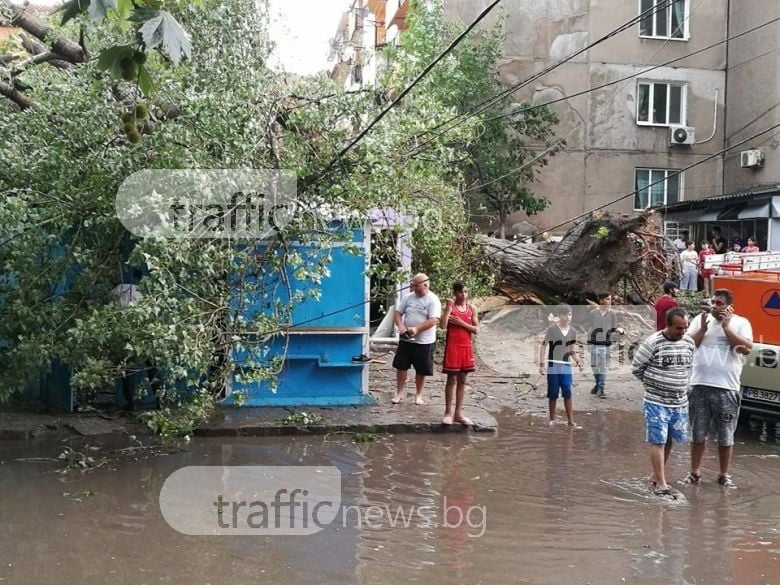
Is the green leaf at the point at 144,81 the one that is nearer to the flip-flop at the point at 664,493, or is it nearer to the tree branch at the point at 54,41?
the flip-flop at the point at 664,493

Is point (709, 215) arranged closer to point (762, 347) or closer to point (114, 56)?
point (762, 347)

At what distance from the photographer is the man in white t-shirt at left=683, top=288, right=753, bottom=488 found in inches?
293

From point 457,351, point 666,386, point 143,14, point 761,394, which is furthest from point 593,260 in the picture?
point 143,14

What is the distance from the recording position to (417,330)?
984 cm

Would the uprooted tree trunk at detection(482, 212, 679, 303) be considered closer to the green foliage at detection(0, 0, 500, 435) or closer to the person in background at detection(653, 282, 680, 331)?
the person in background at detection(653, 282, 680, 331)

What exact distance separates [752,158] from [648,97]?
3393 millimetres

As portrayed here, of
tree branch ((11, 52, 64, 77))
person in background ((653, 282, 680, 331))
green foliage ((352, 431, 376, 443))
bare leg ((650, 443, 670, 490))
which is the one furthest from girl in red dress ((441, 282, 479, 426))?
tree branch ((11, 52, 64, 77))

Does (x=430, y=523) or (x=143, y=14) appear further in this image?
(x=430, y=523)

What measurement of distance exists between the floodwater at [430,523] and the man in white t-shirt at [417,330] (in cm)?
132

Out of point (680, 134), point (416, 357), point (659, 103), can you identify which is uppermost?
point (659, 103)

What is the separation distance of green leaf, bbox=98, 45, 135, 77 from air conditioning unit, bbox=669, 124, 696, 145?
23.3 m

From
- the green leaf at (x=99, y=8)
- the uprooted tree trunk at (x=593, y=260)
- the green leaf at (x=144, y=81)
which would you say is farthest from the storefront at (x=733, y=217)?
the green leaf at (x=99, y=8)

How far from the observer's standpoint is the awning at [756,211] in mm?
20922

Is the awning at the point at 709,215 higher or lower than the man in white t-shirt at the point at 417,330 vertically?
higher
